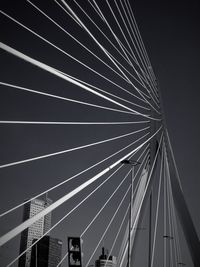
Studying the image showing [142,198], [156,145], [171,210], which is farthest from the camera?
[171,210]

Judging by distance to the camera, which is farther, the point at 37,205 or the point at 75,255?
the point at 37,205

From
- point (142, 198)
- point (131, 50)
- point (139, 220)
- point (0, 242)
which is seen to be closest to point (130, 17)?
point (131, 50)

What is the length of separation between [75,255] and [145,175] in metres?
3.73

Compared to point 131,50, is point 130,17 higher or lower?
higher

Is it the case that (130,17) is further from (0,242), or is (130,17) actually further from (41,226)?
(41,226)

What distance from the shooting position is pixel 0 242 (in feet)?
7.34

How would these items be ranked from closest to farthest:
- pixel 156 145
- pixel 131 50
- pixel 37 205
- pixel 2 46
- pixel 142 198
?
pixel 2 46 < pixel 131 50 < pixel 142 198 < pixel 156 145 < pixel 37 205

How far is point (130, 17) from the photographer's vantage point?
8398 millimetres

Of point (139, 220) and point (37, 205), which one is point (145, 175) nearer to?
point (139, 220)

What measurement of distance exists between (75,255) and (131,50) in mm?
4534

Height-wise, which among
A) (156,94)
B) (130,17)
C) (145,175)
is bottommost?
(145,175)

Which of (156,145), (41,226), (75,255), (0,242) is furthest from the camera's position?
(41,226)

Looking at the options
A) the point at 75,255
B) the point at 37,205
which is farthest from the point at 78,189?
the point at 37,205

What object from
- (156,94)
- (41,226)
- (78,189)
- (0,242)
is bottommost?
(0,242)
